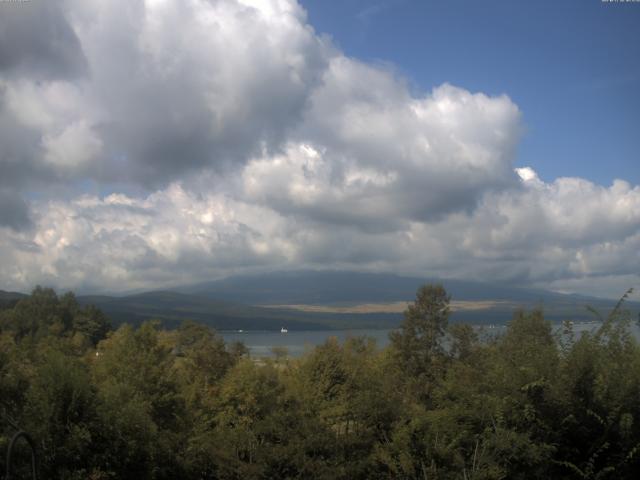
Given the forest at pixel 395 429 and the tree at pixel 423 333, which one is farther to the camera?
the tree at pixel 423 333

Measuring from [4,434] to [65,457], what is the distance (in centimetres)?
181

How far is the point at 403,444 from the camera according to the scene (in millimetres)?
19688

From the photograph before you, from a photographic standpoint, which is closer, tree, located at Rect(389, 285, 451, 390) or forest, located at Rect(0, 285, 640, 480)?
forest, located at Rect(0, 285, 640, 480)

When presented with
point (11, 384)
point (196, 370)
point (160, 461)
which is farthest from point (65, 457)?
point (196, 370)

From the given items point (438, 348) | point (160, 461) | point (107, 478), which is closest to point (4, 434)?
point (107, 478)

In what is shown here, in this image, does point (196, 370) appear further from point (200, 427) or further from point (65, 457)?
point (65, 457)

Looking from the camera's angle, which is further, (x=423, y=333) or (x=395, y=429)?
(x=423, y=333)

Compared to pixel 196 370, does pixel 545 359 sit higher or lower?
higher

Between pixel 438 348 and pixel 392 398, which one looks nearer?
pixel 392 398

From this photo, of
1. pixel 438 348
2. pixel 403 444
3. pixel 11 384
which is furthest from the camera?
pixel 438 348

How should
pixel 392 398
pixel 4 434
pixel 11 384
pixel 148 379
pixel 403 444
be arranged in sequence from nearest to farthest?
pixel 4 434 < pixel 403 444 < pixel 11 384 < pixel 392 398 < pixel 148 379

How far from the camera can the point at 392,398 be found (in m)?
24.2

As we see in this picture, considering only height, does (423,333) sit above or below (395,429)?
above

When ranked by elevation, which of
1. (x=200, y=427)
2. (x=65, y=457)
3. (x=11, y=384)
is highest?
(x=11, y=384)
